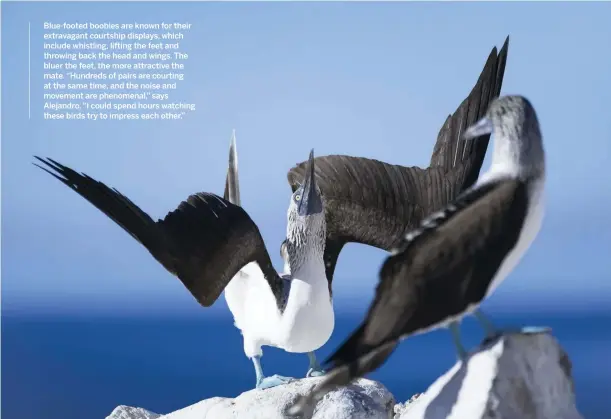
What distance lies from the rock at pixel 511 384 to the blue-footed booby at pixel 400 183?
2690 mm

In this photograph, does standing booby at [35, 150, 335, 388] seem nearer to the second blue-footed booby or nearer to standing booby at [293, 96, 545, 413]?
the second blue-footed booby

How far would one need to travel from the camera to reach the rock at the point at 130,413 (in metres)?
8.85

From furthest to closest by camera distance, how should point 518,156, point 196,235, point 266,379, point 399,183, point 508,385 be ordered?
point 399,183, point 266,379, point 196,235, point 508,385, point 518,156

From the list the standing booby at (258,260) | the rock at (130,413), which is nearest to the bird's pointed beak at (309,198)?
the standing booby at (258,260)

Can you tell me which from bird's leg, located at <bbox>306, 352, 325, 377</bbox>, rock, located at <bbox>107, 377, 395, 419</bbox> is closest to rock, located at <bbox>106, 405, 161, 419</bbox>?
rock, located at <bbox>107, 377, 395, 419</bbox>

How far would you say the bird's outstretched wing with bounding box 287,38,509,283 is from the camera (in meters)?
7.55

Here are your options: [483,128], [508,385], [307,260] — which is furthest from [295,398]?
[483,128]

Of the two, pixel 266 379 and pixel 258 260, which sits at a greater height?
pixel 258 260

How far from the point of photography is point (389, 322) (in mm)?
4438

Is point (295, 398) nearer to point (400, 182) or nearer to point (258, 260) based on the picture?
point (258, 260)

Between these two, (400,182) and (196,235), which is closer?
(196,235)

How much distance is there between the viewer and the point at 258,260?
23.3ft

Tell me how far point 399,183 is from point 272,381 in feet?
6.51

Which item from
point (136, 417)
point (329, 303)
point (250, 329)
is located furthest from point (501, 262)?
point (136, 417)
